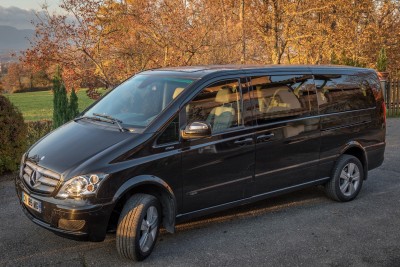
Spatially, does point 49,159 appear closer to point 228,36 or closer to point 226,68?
point 226,68

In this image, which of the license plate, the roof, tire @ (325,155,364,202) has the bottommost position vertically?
tire @ (325,155,364,202)

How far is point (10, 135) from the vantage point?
6980 millimetres

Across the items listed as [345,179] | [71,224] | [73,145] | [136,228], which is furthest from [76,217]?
[345,179]

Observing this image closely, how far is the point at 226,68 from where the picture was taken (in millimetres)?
4793

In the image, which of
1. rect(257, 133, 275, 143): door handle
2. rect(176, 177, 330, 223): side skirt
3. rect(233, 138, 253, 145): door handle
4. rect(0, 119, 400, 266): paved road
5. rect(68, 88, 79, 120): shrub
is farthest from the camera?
rect(68, 88, 79, 120): shrub

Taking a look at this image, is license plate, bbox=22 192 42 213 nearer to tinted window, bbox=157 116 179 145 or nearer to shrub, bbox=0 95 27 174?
tinted window, bbox=157 116 179 145

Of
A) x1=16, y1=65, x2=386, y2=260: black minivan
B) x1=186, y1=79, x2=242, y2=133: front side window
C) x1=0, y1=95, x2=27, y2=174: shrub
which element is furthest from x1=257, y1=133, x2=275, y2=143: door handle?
x1=0, y1=95, x2=27, y2=174: shrub

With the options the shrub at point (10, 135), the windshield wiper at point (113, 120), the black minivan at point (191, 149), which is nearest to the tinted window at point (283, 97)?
the black minivan at point (191, 149)

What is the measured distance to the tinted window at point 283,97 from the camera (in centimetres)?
480

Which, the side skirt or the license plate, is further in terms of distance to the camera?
the side skirt

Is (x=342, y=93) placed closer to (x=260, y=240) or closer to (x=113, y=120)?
(x=260, y=240)

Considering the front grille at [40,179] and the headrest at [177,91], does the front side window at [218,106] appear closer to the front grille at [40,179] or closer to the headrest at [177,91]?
the headrest at [177,91]

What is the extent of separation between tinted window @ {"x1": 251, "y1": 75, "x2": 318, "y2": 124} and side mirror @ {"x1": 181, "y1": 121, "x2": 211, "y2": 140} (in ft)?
2.82

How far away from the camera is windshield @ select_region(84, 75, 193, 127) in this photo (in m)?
4.27
